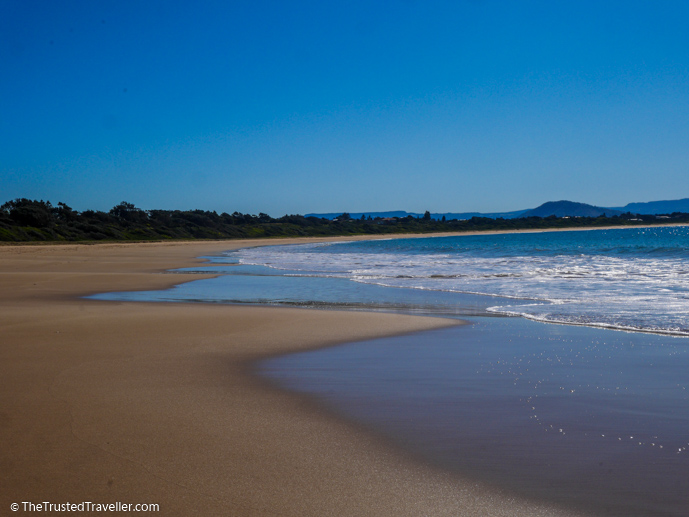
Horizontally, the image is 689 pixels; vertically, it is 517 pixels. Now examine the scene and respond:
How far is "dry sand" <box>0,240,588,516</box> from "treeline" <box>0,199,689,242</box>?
5165cm

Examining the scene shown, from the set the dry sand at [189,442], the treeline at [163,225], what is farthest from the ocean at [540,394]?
the treeline at [163,225]

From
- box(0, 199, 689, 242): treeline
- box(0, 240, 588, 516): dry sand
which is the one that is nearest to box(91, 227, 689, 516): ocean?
box(0, 240, 588, 516): dry sand

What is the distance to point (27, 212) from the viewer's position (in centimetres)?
5691

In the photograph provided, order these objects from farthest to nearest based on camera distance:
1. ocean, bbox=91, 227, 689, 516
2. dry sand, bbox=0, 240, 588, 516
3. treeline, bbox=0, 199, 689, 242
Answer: treeline, bbox=0, 199, 689, 242
ocean, bbox=91, 227, 689, 516
dry sand, bbox=0, 240, 588, 516

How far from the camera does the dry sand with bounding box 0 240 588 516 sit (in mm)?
3006

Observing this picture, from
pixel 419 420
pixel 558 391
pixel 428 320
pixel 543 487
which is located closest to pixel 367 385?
pixel 419 420

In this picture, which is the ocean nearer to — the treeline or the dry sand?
the dry sand

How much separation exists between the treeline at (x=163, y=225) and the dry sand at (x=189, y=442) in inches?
2034

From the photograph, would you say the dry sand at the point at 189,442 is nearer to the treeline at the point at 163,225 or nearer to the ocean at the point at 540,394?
the ocean at the point at 540,394

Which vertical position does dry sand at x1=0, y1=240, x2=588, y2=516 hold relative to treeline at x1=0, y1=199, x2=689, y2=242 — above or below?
below

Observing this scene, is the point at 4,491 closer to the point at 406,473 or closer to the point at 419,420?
the point at 406,473

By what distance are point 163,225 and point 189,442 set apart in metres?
79.7

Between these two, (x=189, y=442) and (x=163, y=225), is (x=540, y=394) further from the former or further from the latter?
(x=163, y=225)

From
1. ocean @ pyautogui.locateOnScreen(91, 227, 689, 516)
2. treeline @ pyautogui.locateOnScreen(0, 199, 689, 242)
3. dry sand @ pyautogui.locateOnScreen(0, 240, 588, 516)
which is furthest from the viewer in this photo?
treeline @ pyautogui.locateOnScreen(0, 199, 689, 242)
